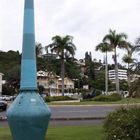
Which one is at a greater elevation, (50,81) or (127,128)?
(50,81)

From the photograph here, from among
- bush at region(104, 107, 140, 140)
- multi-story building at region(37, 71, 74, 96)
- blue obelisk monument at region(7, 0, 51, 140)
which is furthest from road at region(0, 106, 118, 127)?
multi-story building at region(37, 71, 74, 96)

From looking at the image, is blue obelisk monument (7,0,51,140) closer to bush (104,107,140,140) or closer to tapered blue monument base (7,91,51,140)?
tapered blue monument base (7,91,51,140)

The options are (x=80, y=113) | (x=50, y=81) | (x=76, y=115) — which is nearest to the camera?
(x=76, y=115)

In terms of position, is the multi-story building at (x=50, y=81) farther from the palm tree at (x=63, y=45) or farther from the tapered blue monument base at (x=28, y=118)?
the tapered blue monument base at (x=28, y=118)

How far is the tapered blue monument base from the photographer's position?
1109 cm

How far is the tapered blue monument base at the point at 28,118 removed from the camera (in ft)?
36.4

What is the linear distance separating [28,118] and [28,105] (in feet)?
1.19

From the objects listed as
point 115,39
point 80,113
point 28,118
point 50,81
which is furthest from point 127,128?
point 50,81

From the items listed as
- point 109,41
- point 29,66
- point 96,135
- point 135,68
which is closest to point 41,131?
point 29,66

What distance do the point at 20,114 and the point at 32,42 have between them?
6.55 feet

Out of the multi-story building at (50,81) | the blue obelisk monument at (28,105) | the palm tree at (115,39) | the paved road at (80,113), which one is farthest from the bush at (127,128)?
the multi-story building at (50,81)

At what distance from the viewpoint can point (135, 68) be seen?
15.9m

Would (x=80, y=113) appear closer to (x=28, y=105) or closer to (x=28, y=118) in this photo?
(x=28, y=105)

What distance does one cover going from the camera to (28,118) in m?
11.0
